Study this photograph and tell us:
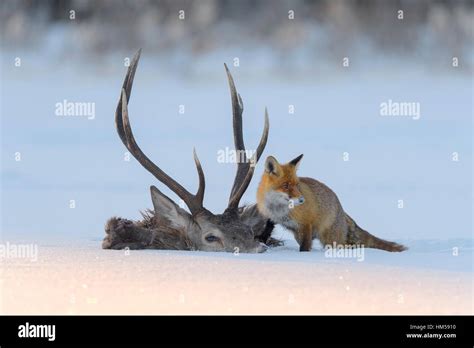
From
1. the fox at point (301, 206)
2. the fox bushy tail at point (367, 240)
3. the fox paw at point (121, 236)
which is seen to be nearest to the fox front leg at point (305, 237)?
the fox at point (301, 206)

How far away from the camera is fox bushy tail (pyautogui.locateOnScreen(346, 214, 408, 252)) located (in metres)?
7.29

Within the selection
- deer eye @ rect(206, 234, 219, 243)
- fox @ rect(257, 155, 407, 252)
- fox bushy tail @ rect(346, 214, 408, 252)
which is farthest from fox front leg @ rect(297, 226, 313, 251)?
deer eye @ rect(206, 234, 219, 243)

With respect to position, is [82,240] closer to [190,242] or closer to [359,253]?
[190,242]

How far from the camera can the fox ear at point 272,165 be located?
6.80 meters

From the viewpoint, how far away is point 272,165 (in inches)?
269

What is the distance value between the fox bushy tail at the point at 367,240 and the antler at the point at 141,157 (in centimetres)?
130

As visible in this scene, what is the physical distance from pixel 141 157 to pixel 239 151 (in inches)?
32.1

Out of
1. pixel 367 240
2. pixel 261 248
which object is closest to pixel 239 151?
pixel 261 248

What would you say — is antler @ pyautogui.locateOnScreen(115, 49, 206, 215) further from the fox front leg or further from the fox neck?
the fox front leg

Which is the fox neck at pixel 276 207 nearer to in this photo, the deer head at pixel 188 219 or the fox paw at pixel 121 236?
the deer head at pixel 188 219

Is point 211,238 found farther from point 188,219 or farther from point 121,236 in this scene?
point 121,236

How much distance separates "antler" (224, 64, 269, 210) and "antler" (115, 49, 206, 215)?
283 millimetres

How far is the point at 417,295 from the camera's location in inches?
211

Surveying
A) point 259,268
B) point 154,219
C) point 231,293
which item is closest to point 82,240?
point 154,219
